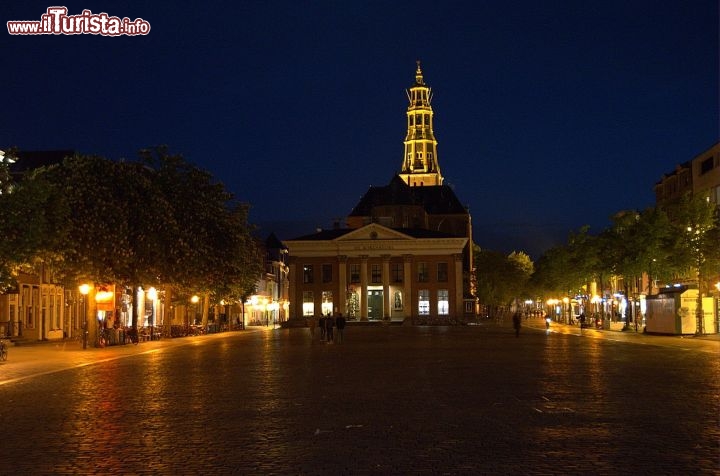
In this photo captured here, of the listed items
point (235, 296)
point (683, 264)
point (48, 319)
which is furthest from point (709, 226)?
point (48, 319)

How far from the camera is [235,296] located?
254 ft

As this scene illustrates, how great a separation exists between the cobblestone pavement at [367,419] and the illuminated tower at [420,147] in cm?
15389

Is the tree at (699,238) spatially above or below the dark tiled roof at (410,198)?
below

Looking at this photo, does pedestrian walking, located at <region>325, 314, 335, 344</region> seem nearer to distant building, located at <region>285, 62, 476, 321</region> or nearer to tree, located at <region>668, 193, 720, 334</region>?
tree, located at <region>668, 193, 720, 334</region>

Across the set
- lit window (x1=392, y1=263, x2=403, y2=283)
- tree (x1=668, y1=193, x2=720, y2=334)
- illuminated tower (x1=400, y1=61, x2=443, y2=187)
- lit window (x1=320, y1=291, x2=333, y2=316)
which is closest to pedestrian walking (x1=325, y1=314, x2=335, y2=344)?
tree (x1=668, y1=193, x2=720, y2=334)

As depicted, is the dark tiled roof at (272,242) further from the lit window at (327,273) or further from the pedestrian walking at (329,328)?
the pedestrian walking at (329,328)

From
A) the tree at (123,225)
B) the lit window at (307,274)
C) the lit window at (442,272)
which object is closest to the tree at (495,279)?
the lit window at (442,272)

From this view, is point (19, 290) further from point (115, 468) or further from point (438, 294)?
point (438, 294)

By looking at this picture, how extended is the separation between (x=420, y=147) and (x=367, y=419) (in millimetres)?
172731

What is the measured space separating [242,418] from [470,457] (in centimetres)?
590

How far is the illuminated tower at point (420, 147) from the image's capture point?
7283 inches

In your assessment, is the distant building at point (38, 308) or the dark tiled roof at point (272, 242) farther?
the dark tiled roof at point (272, 242)

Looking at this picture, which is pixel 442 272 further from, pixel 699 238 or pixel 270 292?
pixel 699 238

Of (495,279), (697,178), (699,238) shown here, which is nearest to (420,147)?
(495,279)
